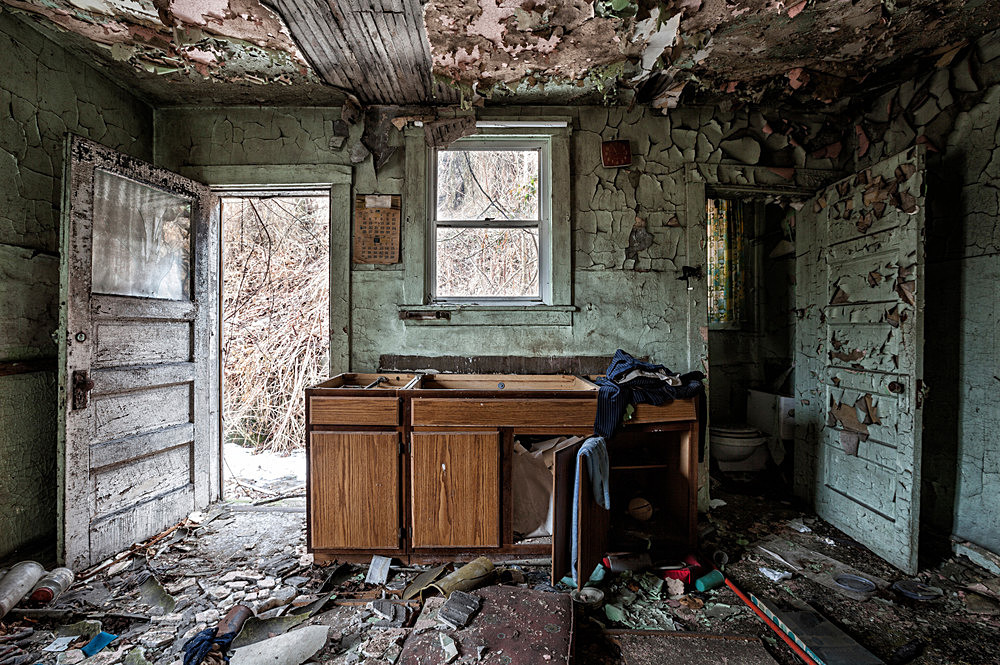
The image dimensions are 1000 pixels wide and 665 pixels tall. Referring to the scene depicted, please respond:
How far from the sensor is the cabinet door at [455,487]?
90.5 inches

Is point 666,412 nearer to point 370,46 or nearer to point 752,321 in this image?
point 752,321

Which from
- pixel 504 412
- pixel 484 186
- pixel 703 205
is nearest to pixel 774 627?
pixel 504 412

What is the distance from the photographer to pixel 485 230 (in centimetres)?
307

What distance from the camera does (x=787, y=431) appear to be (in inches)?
135

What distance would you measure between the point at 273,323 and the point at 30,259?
2.55 m

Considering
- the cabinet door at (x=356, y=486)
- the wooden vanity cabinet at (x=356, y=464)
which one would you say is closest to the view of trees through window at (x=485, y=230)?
the wooden vanity cabinet at (x=356, y=464)

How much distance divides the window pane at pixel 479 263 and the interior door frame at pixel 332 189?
0.67 m

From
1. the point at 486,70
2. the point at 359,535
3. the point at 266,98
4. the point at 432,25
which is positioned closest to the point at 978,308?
the point at 486,70

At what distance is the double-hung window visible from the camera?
10.0 ft

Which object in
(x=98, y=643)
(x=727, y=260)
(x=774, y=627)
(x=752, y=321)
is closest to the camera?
(x=98, y=643)

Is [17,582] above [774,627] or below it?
above

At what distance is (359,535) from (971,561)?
134 inches

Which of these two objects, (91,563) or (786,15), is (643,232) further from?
Result: (91,563)

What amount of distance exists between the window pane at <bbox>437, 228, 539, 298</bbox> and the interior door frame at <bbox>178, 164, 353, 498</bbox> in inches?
26.5
